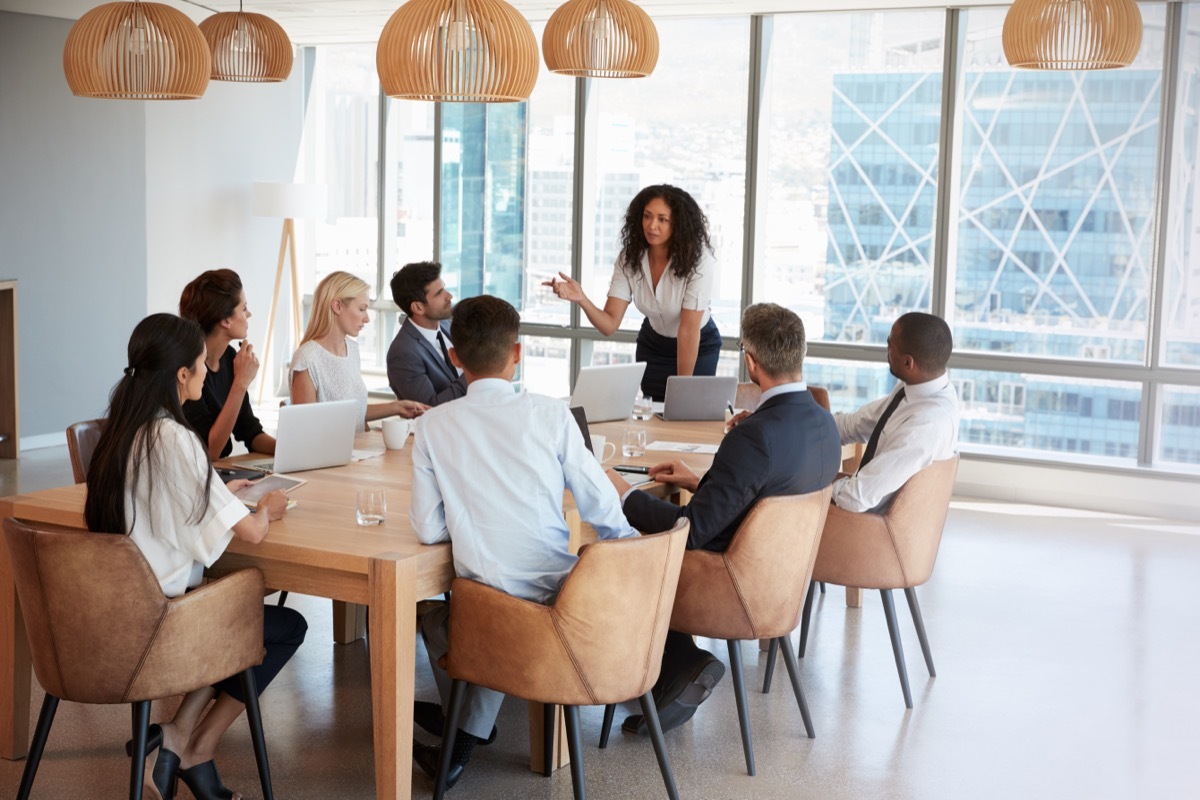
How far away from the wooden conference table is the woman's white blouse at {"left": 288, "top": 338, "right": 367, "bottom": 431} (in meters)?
0.92

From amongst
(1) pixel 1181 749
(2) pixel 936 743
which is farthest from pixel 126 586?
(1) pixel 1181 749

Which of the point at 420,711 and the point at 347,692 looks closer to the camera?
the point at 420,711

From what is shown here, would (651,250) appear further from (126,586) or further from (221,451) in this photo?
(126,586)

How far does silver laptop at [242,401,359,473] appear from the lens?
12.7ft

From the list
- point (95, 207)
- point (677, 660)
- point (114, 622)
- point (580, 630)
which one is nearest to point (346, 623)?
point (677, 660)

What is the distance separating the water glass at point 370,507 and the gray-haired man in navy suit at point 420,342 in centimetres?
171

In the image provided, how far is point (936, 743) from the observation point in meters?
3.89

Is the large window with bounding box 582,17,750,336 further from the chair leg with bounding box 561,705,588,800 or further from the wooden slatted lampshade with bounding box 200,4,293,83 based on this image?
the chair leg with bounding box 561,705,588,800

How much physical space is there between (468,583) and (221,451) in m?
1.65

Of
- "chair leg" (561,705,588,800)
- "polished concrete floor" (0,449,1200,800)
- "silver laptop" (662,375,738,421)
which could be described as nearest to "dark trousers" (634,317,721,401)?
"silver laptop" (662,375,738,421)

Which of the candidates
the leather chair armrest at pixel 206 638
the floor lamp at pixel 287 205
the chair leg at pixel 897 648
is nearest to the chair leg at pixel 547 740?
the leather chair armrest at pixel 206 638

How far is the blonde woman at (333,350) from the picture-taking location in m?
4.62

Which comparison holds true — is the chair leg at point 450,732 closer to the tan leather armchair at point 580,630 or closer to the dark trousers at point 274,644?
the tan leather armchair at point 580,630

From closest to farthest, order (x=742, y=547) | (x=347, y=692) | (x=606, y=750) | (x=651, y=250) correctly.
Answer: (x=742, y=547) → (x=606, y=750) → (x=347, y=692) → (x=651, y=250)
